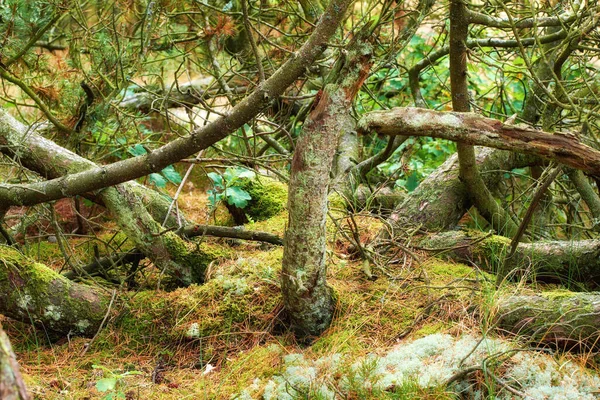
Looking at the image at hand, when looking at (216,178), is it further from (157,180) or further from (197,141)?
(197,141)

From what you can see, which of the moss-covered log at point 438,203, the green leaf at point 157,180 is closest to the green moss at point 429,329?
the moss-covered log at point 438,203

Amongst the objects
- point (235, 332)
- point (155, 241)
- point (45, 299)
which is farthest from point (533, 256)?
point (45, 299)

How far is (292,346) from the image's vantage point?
3119 millimetres

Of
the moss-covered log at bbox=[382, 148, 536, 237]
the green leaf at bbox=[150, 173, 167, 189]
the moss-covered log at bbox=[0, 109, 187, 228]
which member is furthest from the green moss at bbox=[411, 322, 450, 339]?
the green leaf at bbox=[150, 173, 167, 189]

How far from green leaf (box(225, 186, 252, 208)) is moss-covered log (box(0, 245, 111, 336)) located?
1283mm

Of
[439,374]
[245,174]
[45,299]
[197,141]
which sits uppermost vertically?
[197,141]

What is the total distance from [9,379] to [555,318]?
2.32 metres

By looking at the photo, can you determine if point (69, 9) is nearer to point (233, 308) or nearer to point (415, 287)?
point (233, 308)

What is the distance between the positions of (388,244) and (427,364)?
1.23m

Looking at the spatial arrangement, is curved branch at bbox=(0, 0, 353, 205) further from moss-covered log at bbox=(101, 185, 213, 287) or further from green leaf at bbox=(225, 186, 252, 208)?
green leaf at bbox=(225, 186, 252, 208)

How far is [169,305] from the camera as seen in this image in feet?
11.1

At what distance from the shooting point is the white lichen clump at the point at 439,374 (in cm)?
256

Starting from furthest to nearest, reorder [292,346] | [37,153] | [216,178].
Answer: [216,178] < [37,153] < [292,346]

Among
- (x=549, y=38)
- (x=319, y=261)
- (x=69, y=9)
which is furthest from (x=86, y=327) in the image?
(x=549, y=38)
